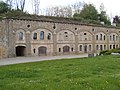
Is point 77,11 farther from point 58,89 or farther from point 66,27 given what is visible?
point 58,89

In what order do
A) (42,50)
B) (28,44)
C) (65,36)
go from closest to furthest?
(28,44) < (42,50) < (65,36)

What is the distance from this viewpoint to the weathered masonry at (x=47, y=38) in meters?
46.9

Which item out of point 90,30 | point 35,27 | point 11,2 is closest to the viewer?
point 35,27

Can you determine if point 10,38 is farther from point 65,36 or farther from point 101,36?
point 101,36

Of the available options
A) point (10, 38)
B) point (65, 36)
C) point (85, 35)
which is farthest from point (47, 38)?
point (85, 35)

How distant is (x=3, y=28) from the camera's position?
4691 centimetres

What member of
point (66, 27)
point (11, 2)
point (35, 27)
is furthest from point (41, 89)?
point (11, 2)


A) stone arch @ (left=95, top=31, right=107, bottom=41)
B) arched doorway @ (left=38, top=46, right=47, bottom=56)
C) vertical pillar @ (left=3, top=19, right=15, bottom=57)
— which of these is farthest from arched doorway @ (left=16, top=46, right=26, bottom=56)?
stone arch @ (left=95, top=31, right=107, bottom=41)

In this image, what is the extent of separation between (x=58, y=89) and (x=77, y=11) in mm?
79000

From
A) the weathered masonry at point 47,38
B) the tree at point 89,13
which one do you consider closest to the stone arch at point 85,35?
the weathered masonry at point 47,38

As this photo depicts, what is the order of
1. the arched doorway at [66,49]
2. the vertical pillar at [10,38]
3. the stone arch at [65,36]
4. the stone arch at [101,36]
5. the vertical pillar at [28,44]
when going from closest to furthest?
the vertical pillar at [10,38]
the vertical pillar at [28,44]
the stone arch at [65,36]
the arched doorway at [66,49]
the stone arch at [101,36]

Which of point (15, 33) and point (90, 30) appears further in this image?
point (90, 30)

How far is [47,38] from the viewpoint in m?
53.2

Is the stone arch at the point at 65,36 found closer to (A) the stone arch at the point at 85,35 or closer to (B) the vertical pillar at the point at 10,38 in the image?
(A) the stone arch at the point at 85,35
